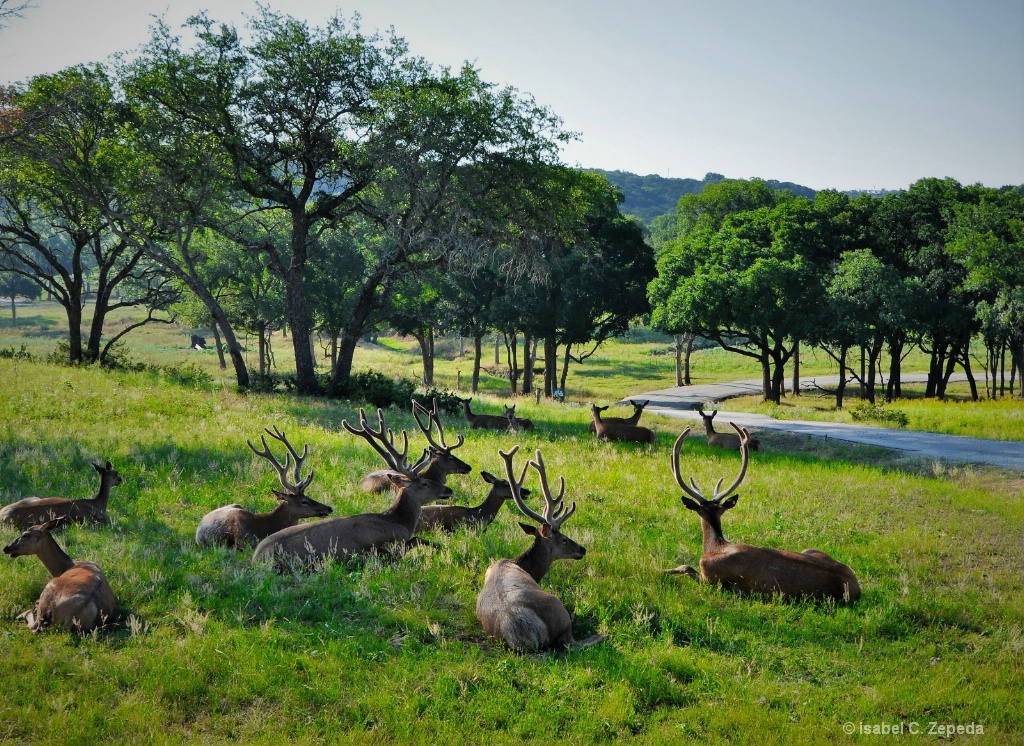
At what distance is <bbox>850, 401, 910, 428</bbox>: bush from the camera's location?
26642 millimetres

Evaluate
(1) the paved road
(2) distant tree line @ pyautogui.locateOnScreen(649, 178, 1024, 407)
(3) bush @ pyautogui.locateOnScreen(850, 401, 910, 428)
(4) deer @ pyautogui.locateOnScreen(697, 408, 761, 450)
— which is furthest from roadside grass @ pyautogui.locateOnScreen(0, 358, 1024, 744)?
(2) distant tree line @ pyautogui.locateOnScreen(649, 178, 1024, 407)

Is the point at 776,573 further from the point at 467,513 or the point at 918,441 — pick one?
the point at 918,441

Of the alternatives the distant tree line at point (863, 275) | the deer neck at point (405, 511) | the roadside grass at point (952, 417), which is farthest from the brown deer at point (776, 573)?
the distant tree line at point (863, 275)

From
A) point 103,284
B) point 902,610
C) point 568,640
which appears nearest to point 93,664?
point 568,640

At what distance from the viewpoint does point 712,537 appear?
8.85m

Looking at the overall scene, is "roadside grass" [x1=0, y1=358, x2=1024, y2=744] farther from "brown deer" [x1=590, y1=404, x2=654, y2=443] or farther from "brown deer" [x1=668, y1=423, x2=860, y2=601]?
"brown deer" [x1=590, y1=404, x2=654, y2=443]

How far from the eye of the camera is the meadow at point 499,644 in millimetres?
5371

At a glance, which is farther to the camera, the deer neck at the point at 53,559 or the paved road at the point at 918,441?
the paved road at the point at 918,441

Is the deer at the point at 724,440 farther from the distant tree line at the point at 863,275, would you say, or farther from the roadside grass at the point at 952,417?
the distant tree line at the point at 863,275

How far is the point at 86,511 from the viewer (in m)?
9.70

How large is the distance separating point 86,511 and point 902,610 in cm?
968

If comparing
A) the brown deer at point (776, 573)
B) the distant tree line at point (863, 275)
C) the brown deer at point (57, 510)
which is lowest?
the brown deer at point (776, 573)

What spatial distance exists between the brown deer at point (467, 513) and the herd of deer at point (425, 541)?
0.05 feet

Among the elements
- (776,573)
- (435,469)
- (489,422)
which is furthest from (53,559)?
(489,422)
